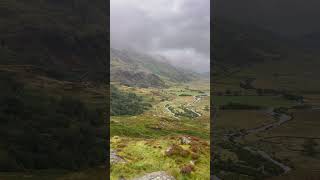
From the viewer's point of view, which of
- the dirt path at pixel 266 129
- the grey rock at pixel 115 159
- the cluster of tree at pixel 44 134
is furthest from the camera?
the dirt path at pixel 266 129

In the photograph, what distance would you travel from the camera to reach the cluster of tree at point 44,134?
190 ft

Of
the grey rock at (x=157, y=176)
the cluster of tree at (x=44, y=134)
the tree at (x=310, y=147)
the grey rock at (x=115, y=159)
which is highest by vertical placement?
the cluster of tree at (x=44, y=134)

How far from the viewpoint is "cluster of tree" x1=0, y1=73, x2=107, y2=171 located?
58031 mm

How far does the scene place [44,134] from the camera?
68188 mm

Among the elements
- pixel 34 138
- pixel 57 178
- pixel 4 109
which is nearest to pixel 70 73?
pixel 4 109

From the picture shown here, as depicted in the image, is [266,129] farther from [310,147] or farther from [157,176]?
[157,176]

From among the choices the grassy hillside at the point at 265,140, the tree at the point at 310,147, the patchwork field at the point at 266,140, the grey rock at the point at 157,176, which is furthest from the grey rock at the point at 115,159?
the tree at the point at 310,147

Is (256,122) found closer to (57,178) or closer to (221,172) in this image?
(221,172)

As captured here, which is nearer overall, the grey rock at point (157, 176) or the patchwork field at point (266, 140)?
the grey rock at point (157, 176)

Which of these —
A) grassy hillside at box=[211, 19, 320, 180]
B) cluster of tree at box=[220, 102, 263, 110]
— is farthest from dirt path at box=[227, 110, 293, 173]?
cluster of tree at box=[220, 102, 263, 110]

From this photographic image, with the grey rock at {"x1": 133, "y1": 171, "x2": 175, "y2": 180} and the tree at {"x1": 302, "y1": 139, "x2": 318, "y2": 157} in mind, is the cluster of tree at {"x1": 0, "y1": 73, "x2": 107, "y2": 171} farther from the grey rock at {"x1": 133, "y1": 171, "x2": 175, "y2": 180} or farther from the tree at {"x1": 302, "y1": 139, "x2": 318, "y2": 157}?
the tree at {"x1": 302, "y1": 139, "x2": 318, "y2": 157}

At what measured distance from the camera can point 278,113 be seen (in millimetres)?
169875

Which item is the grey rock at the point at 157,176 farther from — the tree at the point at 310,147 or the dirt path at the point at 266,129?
the tree at the point at 310,147

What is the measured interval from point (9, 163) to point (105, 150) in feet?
64.8
